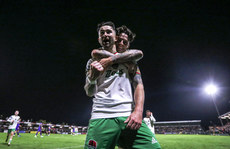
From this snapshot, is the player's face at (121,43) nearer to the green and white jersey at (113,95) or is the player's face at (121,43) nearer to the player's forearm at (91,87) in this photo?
the green and white jersey at (113,95)

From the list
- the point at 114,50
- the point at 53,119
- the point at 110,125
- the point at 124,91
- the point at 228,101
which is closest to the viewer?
the point at 110,125

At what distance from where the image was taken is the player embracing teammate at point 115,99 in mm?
1438

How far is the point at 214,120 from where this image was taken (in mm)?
67812

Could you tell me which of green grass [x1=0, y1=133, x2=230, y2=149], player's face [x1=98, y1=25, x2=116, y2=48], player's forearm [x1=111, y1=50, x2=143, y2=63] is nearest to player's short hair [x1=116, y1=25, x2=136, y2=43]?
player's face [x1=98, y1=25, x2=116, y2=48]

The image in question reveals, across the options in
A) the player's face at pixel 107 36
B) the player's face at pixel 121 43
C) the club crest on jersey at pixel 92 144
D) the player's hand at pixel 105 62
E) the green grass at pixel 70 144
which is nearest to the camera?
the club crest on jersey at pixel 92 144

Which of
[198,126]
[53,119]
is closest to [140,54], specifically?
[53,119]

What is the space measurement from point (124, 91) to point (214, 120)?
84179mm

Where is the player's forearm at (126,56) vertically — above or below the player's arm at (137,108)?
above

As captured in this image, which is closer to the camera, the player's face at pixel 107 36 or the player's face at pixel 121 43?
the player's face at pixel 107 36

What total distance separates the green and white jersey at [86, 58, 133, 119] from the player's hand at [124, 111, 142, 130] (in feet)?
0.31

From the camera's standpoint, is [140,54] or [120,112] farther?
[140,54]

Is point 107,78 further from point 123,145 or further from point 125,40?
point 123,145

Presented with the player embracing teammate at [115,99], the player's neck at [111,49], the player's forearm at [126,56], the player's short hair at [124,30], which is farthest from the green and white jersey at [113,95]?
the player's short hair at [124,30]

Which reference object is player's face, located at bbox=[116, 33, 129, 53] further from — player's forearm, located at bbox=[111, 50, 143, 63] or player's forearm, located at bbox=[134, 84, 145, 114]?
player's forearm, located at bbox=[134, 84, 145, 114]
